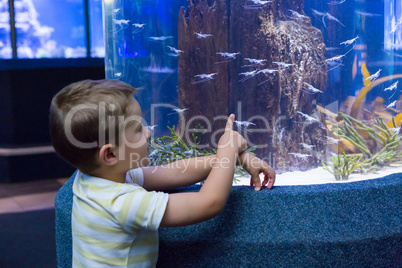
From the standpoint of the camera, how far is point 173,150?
1.58 m

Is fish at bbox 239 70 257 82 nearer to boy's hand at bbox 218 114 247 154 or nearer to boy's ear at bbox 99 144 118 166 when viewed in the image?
boy's hand at bbox 218 114 247 154

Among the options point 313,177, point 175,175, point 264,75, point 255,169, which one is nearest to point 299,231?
point 255,169

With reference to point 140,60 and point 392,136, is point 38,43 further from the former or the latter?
point 392,136

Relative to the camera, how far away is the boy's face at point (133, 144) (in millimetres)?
975

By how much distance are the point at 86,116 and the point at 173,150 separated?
2.27 ft

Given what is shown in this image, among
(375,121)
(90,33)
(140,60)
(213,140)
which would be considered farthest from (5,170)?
(375,121)

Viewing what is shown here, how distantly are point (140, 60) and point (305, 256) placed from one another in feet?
3.89

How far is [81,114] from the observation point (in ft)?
3.01

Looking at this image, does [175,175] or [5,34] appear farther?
[5,34]

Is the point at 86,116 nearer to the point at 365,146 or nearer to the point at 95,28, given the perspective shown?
the point at 365,146

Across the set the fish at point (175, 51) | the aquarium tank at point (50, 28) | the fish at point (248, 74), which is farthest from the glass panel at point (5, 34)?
the fish at point (248, 74)

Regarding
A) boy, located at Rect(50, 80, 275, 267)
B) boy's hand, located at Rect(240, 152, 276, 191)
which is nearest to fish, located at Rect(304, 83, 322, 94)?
boy's hand, located at Rect(240, 152, 276, 191)

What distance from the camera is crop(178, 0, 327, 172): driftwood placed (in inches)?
57.7

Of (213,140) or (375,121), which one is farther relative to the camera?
(375,121)
